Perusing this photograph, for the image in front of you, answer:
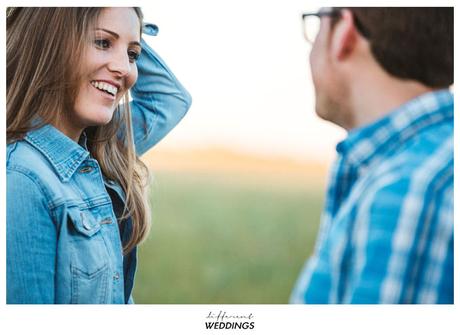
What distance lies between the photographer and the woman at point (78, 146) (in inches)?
52.8

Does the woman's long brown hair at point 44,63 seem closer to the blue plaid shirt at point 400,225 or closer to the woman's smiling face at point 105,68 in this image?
the woman's smiling face at point 105,68

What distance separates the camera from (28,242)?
52.1 inches

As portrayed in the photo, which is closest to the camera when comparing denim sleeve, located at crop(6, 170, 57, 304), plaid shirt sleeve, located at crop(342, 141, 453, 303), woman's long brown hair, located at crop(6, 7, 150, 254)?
plaid shirt sleeve, located at crop(342, 141, 453, 303)

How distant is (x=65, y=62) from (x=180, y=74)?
0.98 feet

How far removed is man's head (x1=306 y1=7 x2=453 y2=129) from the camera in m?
0.97

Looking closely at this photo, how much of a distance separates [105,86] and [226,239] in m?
1.21

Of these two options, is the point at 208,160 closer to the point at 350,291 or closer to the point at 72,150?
the point at 72,150
